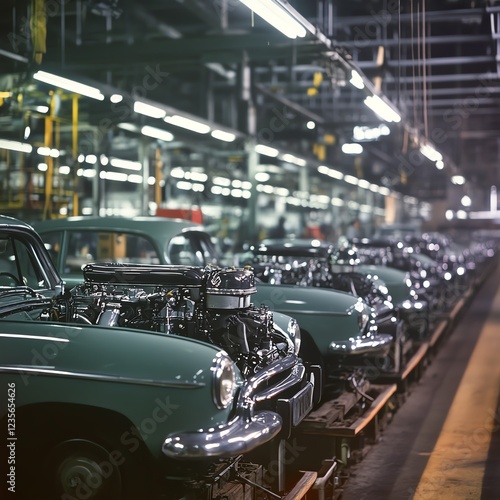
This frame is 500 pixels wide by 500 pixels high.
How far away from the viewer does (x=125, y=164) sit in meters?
15.9

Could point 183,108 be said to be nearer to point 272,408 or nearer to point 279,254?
point 279,254

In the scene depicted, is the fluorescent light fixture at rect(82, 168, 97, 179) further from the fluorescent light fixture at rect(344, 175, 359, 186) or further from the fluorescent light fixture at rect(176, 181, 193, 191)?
the fluorescent light fixture at rect(344, 175, 359, 186)

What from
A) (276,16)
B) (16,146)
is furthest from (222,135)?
(276,16)

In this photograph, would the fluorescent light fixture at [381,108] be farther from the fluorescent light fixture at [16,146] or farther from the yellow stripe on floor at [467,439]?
the fluorescent light fixture at [16,146]

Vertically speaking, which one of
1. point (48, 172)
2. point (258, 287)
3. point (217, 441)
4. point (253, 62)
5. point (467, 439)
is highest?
point (253, 62)

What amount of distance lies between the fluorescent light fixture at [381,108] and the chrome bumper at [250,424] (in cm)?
688

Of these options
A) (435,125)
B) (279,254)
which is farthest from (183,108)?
(279,254)

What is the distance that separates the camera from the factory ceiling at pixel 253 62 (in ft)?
32.8

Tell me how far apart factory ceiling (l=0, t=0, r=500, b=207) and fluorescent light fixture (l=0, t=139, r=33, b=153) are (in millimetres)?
149

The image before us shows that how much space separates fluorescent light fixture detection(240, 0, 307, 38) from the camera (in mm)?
6465

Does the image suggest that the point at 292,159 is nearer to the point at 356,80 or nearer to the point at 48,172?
the point at 48,172

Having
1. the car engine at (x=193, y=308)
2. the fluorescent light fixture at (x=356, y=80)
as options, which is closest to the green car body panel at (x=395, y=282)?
the fluorescent light fixture at (x=356, y=80)

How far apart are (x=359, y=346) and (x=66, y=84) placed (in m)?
4.86

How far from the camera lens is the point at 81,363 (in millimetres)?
3668
